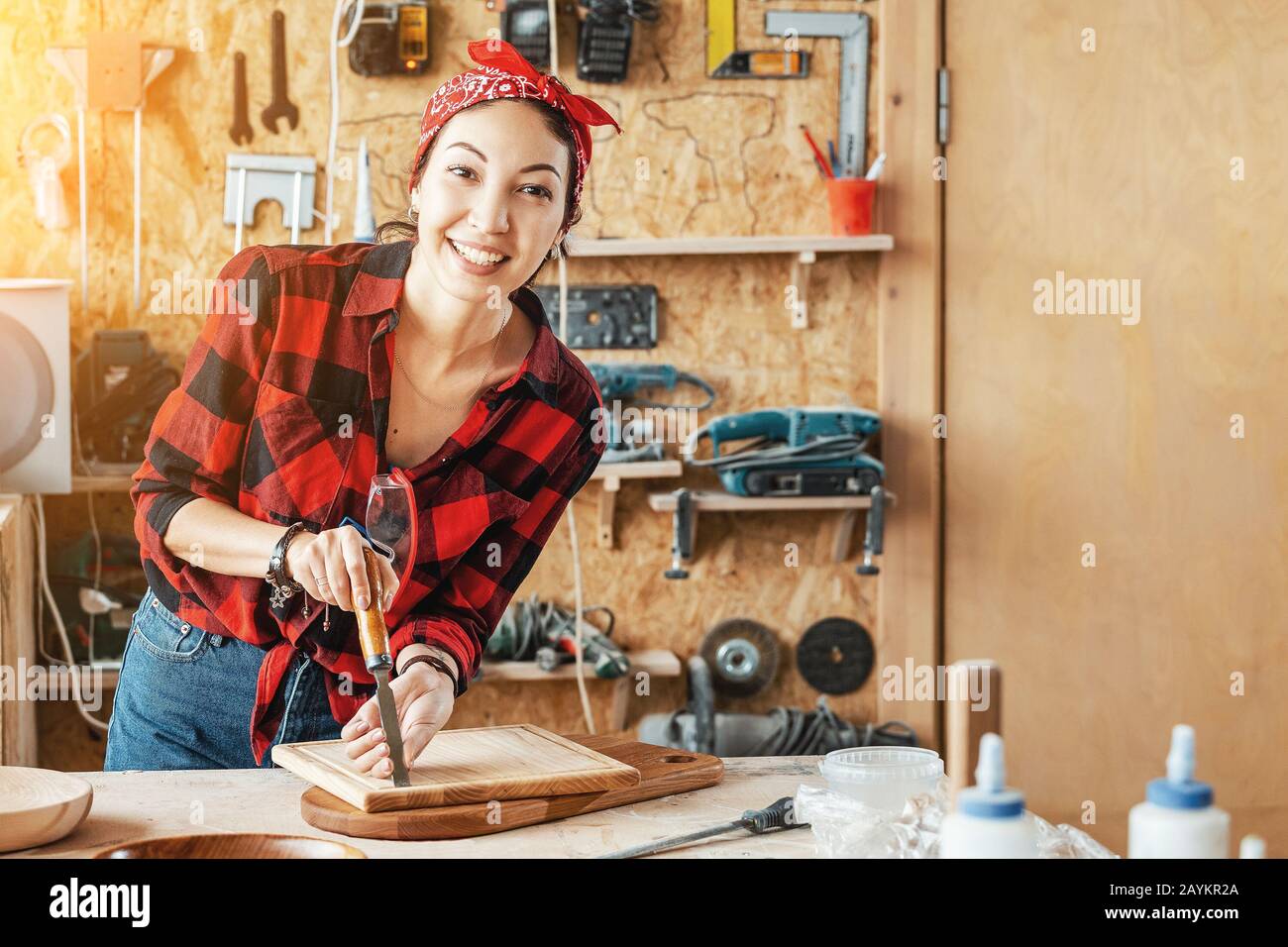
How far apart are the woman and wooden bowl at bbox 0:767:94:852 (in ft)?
1.16

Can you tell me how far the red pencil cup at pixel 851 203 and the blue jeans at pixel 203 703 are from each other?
1.85 meters

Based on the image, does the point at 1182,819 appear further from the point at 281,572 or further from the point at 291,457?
the point at 291,457

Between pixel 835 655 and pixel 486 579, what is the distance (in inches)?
66.7

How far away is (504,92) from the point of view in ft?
5.03

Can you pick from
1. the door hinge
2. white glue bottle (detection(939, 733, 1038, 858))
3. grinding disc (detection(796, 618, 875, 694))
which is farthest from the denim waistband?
A: the door hinge

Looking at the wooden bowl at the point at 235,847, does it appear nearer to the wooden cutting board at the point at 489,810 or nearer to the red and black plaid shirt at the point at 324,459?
the wooden cutting board at the point at 489,810

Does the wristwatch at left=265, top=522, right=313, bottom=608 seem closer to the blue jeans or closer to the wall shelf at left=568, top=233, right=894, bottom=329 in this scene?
the blue jeans

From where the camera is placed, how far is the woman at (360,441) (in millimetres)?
1518

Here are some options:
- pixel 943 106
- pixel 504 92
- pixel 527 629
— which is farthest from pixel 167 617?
pixel 943 106

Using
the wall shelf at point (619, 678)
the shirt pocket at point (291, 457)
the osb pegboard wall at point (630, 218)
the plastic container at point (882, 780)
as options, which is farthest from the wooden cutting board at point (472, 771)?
the osb pegboard wall at point (630, 218)

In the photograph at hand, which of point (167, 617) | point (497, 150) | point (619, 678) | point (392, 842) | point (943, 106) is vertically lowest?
point (619, 678)

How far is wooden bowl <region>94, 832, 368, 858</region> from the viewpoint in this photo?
39.1 inches
